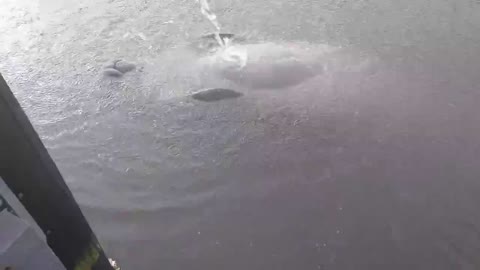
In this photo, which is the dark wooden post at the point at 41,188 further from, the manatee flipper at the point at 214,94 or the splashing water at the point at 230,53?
the splashing water at the point at 230,53

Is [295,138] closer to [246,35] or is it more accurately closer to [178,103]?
[178,103]

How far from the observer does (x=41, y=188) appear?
1.91 meters

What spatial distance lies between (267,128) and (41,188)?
3193 millimetres

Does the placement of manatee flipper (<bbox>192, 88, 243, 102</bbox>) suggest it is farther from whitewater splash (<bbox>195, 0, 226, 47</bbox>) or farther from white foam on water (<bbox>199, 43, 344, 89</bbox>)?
whitewater splash (<bbox>195, 0, 226, 47</bbox>)

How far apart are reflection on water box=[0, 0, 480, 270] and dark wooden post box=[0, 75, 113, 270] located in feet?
4.99

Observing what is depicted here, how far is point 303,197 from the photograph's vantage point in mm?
4039

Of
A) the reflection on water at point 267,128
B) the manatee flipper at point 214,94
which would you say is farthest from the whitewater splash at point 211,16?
the manatee flipper at point 214,94

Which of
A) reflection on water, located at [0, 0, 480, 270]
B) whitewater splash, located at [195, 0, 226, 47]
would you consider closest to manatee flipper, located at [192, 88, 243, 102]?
reflection on water, located at [0, 0, 480, 270]

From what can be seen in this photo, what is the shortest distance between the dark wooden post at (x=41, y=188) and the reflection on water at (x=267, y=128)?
4.99 ft

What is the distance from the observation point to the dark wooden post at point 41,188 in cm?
173

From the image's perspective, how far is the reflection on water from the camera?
3.71 meters

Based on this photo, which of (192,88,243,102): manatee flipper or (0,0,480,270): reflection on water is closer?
(0,0,480,270): reflection on water

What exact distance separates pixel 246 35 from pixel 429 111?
8.95 feet

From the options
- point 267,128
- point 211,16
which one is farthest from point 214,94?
point 211,16
